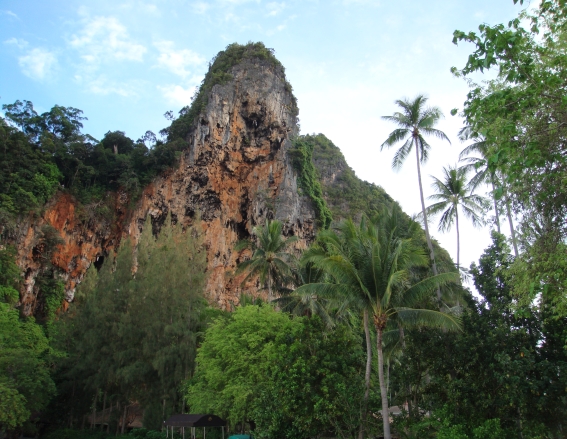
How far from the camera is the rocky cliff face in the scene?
125 feet

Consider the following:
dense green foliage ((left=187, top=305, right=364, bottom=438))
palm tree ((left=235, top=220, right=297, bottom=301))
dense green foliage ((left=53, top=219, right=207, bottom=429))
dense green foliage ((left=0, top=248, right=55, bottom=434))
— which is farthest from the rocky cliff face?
dense green foliage ((left=187, top=305, right=364, bottom=438))

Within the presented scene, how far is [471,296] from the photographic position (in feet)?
45.6

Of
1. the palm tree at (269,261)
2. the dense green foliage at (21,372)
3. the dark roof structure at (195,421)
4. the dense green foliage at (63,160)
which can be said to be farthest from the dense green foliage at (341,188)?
the dark roof structure at (195,421)

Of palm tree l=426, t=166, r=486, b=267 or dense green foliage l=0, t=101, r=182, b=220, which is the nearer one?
palm tree l=426, t=166, r=486, b=267

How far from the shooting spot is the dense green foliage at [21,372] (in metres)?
20.7

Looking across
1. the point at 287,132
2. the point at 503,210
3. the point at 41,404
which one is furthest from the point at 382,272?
the point at 287,132

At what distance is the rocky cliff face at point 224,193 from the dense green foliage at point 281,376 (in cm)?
1900

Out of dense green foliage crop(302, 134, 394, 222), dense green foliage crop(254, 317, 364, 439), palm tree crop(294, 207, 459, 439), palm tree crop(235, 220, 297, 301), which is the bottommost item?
dense green foliage crop(254, 317, 364, 439)

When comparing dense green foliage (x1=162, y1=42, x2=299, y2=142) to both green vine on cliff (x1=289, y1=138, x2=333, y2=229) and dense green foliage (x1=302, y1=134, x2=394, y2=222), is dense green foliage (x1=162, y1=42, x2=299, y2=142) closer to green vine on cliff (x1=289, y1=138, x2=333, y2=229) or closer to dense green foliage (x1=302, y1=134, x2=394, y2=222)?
green vine on cliff (x1=289, y1=138, x2=333, y2=229)

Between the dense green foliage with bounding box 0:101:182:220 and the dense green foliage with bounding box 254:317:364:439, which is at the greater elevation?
the dense green foliage with bounding box 0:101:182:220

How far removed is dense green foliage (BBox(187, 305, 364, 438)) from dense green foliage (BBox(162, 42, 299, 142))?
27164 millimetres

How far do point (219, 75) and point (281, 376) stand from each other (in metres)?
35.0

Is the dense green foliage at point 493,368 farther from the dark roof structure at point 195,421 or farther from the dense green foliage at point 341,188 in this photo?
the dense green foliage at point 341,188

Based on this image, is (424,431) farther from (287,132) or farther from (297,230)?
(287,132)
